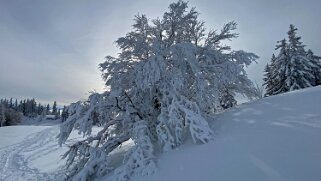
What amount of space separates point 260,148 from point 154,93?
4.86 m

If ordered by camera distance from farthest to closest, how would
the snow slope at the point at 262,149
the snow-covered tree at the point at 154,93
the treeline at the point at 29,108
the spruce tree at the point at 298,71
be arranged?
the treeline at the point at 29,108 < the spruce tree at the point at 298,71 < the snow-covered tree at the point at 154,93 < the snow slope at the point at 262,149

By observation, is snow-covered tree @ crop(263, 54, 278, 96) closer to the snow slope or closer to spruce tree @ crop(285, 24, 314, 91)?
spruce tree @ crop(285, 24, 314, 91)

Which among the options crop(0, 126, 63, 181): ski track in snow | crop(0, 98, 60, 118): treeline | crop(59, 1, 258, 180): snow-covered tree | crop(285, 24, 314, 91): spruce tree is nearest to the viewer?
crop(59, 1, 258, 180): snow-covered tree

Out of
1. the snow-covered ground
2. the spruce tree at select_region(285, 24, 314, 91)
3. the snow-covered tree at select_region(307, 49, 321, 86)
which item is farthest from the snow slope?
the snow-covered tree at select_region(307, 49, 321, 86)

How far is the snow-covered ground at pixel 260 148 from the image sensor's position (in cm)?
536

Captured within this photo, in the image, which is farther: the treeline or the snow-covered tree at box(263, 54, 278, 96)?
the treeline

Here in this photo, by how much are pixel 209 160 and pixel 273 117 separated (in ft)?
7.59

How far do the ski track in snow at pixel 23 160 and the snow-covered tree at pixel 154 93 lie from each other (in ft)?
12.4

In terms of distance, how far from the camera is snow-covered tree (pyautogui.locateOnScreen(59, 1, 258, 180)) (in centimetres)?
875

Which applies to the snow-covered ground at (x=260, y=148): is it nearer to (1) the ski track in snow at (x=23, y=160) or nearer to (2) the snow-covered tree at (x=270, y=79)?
(1) the ski track in snow at (x=23, y=160)

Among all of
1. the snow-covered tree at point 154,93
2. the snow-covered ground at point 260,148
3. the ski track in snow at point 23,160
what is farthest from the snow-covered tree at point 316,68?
the ski track in snow at point 23,160

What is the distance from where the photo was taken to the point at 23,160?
59.3 feet

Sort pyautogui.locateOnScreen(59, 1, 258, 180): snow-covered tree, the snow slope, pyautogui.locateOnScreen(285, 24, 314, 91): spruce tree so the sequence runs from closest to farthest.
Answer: the snow slope, pyautogui.locateOnScreen(59, 1, 258, 180): snow-covered tree, pyautogui.locateOnScreen(285, 24, 314, 91): spruce tree

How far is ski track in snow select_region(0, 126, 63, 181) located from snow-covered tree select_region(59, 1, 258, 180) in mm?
3795
